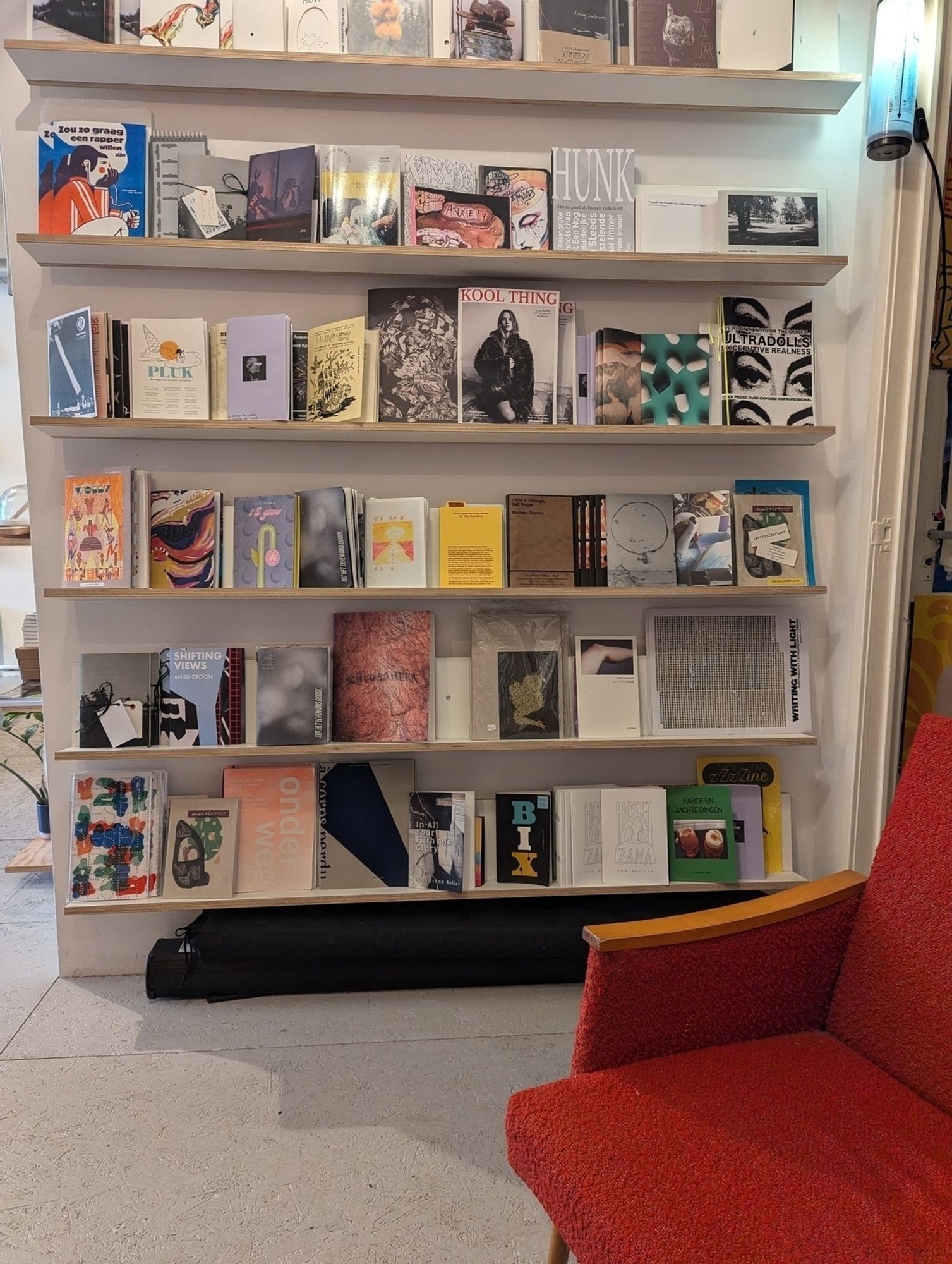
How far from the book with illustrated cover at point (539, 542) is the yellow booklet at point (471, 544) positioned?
4cm

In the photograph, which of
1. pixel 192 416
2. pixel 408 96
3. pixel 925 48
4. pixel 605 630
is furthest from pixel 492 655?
pixel 925 48

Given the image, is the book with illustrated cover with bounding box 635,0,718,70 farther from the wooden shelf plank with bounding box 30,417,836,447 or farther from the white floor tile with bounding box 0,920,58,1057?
the white floor tile with bounding box 0,920,58,1057

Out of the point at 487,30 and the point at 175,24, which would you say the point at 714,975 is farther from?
the point at 175,24

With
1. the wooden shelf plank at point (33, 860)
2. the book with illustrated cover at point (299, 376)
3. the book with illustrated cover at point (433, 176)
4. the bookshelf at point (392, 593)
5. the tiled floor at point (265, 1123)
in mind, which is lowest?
the tiled floor at point (265, 1123)

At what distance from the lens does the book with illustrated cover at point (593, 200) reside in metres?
2.37

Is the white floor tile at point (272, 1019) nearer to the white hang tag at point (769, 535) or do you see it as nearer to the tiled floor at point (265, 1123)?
the tiled floor at point (265, 1123)

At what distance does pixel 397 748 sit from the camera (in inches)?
93.3

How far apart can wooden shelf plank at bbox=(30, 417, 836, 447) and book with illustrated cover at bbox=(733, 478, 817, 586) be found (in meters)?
0.11

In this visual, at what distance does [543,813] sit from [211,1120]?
107 cm

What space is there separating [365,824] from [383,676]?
0.41 metres

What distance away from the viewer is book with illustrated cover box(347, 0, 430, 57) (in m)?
2.28

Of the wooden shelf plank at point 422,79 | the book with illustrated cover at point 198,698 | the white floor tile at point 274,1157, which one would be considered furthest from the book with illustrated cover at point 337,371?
the white floor tile at point 274,1157

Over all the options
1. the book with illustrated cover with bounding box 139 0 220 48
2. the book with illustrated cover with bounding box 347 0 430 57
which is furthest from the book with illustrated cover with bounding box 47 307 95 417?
the book with illustrated cover with bounding box 347 0 430 57

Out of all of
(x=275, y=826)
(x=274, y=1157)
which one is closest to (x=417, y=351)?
(x=275, y=826)
